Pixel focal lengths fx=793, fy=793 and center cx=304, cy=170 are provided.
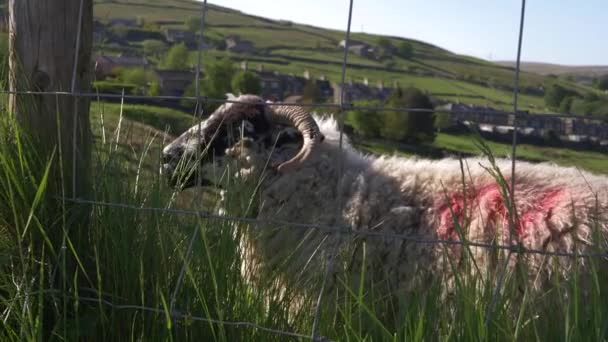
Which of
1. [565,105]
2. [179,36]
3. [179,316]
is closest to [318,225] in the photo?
[179,316]

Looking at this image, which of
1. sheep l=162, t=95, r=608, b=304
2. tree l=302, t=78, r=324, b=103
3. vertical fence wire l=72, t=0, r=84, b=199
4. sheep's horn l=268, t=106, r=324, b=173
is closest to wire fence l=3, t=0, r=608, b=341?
vertical fence wire l=72, t=0, r=84, b=199

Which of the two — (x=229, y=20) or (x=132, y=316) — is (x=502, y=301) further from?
(x=229, y=20)

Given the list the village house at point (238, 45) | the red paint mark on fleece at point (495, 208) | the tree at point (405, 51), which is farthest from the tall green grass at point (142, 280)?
the village house at point (238, 45)

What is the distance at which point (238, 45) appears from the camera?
47281 millimetres

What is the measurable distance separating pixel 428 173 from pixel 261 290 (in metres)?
2.63

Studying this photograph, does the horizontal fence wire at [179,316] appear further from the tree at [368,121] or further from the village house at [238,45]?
the village house at [238,45]

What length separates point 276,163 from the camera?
6363 millimetres

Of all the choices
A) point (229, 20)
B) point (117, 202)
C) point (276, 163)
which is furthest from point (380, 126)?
point (229, 20)

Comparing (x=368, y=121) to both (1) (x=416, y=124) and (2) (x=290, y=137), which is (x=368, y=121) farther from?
(2) (x=290, y=137)

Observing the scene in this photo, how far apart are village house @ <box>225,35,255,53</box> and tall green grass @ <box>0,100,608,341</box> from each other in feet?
143

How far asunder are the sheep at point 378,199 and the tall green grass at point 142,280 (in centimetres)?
16

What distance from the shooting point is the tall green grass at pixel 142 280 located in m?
2.78

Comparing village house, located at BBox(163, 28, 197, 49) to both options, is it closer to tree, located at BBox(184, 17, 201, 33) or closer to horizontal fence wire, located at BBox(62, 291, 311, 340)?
tree, located at BBox(184, 17, 201, 33)

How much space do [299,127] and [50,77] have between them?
3.13 m
